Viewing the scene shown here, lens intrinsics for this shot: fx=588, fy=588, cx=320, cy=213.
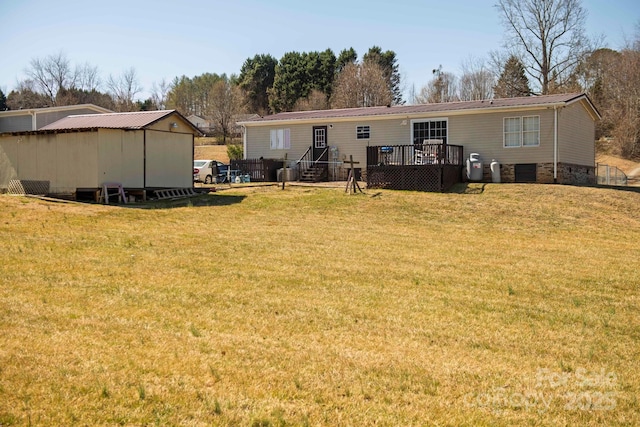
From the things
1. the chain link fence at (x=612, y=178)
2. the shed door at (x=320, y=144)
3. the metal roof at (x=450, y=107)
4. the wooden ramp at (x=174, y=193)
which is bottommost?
the wooden ramp at (x=174, y=193)

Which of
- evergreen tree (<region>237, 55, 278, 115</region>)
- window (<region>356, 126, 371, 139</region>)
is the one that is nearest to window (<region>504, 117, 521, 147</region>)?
window (<region>356, 126, 371, 139</region>)

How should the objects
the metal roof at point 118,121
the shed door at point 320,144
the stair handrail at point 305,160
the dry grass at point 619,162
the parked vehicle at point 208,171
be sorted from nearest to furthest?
1. the metal roof at point 118,121
2. the stair handrail at point 305,160
3. the shed door at point 320,144
4. the parked vehicle at point 208,171
5. the dry grass at point 619,162

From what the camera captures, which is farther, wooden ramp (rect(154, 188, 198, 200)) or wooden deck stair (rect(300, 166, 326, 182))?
wooden deck stair (rect(300, 166, 326, 182))

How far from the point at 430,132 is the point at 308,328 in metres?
20.2

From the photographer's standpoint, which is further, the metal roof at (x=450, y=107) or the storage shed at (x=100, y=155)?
the metal roof at (x=450, y=107)

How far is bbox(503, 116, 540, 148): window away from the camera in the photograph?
2323cm

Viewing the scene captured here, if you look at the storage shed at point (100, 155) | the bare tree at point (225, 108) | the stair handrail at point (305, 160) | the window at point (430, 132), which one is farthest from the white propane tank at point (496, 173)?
the bare tree at point (225, 108)

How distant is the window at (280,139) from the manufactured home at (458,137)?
5 centimetres

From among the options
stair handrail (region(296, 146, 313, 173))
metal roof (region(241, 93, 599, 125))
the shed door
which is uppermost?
metal roof (region(241, 93, 599, 125))

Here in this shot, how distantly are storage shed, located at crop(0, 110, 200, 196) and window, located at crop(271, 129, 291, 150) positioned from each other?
813 cm

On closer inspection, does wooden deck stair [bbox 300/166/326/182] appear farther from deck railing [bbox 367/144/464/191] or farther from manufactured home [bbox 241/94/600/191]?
deck railing [bbox 367/144/464/191]

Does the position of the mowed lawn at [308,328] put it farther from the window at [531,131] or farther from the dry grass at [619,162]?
the dry grass at [619,162]

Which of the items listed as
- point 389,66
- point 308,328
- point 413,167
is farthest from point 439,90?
point 308,328

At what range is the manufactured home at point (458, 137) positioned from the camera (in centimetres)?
2292
